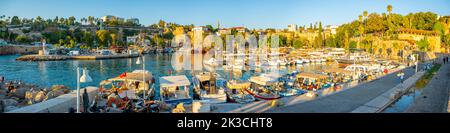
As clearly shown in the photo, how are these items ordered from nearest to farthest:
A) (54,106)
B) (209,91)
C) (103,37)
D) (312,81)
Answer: (54,106) < (209,91) < (312,81) < (103,37)

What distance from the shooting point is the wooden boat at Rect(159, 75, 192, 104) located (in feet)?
32.9

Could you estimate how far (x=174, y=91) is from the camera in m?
10.7

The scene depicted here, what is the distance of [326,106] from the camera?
7.19 m

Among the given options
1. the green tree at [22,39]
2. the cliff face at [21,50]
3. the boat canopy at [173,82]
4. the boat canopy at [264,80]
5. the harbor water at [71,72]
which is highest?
the green tree at [22,39]

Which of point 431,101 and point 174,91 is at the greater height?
point 431,101

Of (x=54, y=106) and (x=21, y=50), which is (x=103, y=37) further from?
(x=54, y=106)

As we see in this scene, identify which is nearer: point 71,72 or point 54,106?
point 54,106

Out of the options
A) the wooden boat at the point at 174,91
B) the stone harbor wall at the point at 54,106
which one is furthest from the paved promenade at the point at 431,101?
the stone harbor wall at the point at 54,106

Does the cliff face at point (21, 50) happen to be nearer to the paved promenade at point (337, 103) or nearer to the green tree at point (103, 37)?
the green tree at point (103, 37)

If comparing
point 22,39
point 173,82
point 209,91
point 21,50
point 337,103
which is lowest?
point 209,91

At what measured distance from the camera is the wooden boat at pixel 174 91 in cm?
1003

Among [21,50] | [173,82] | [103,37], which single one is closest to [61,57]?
[103,37]
